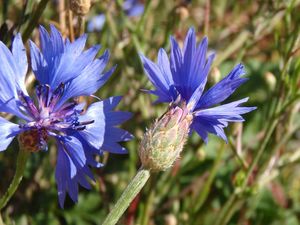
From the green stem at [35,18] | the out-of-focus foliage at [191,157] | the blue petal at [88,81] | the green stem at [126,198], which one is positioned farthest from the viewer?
the out-of-focus foliage at [191,157]

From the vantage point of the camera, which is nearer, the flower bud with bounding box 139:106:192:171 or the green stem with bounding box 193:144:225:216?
the flower bud with bounding box 139:106:192:171

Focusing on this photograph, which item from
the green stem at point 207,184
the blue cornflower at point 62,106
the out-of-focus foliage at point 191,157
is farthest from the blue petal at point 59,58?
the green stem at point 207,184

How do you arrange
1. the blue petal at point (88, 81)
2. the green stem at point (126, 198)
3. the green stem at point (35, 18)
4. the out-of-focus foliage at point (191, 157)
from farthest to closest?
1. the out-of-focus foliage at point (191, 157)
2. the green stem at point (35, 18)
3. the blue petal at point (88, 81)
4. the green stem at point (126, 198)

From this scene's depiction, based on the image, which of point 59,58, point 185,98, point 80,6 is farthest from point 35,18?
point 185,98

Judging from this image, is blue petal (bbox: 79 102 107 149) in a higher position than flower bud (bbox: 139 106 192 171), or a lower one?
higher

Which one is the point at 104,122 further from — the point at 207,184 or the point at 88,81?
the point at 207,184

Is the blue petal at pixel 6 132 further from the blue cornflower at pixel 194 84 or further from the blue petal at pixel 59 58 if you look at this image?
the blue cornflower at pixel 194 84

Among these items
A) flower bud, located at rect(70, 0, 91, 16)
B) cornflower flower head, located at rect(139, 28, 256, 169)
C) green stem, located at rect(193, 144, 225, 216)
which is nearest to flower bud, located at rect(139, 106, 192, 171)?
cornflower flower head, located at rect(139, 28, 256, 169)

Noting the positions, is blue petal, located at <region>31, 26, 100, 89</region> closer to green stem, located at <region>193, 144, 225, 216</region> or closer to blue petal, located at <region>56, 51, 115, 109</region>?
blue petal, located at <region>56, 51, 115, 109</region>

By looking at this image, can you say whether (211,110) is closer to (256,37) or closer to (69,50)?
(69,50)
